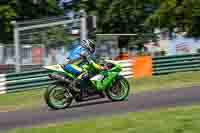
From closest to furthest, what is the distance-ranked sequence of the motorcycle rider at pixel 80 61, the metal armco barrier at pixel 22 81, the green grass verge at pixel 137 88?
1. the motorcycle rider at pixel 80 61
2. the green grass verge at pixel 137 88
3. the metal armco barrier at pixel 22 81

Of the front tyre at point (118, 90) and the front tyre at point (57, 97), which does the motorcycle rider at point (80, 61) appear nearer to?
the front tyre at point (57, 97)

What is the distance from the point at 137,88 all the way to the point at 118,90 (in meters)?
3.93

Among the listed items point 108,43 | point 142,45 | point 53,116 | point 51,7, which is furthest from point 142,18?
point 53,116

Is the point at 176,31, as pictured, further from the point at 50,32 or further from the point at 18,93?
the point at 18,93

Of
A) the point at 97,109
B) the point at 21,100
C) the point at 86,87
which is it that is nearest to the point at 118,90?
the point at 86,87

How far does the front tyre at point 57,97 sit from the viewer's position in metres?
12.4

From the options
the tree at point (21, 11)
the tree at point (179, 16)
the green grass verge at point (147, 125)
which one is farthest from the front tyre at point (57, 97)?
the tree at point (21, 11)

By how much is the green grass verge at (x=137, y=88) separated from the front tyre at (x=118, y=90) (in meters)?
2.21

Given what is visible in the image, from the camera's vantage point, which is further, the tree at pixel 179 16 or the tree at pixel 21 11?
the tree at pixel 21 11

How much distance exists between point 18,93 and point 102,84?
609 cm

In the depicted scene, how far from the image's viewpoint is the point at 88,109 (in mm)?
11984

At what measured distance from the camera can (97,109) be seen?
38.6 ft

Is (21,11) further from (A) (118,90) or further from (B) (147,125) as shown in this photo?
(B) (147,125)

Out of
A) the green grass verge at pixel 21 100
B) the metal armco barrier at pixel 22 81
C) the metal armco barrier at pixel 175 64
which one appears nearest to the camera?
the green grass verge at pixel 21 100
